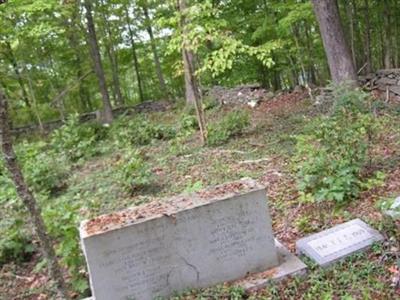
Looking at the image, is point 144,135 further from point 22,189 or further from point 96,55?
point 22,189

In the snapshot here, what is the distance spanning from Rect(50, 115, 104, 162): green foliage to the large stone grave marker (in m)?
6.82

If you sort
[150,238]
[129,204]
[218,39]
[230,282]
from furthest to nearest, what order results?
[218,39] → [129,204] → [230,282] → [150,238]

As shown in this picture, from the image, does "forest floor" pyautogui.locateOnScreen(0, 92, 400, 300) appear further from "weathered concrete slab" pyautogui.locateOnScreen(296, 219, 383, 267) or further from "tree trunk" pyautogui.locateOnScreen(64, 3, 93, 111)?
"tree trunk" pyautogui.locateOnScreen(64, 3, 93, 111)

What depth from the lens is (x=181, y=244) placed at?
319 cm

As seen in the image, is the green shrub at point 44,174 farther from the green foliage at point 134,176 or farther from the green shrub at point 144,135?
the green shrub at point 144,135

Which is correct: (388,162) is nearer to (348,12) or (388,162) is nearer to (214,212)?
(214,212)

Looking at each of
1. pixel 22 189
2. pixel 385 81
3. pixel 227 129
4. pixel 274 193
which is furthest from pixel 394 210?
pixel 385 81

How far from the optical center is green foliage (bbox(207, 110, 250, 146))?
7992 mm

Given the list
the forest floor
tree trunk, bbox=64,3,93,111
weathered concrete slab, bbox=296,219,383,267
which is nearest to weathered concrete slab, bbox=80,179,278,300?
the forest floor

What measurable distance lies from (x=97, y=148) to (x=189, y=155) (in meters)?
3.29

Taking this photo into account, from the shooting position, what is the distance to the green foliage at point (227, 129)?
26.2 ft

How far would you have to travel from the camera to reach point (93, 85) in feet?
63.4

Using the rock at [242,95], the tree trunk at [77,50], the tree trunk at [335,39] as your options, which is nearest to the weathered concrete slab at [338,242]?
the tree trunk at [335,39]

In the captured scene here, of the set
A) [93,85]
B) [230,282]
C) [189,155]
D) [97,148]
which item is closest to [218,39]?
[189,155]
